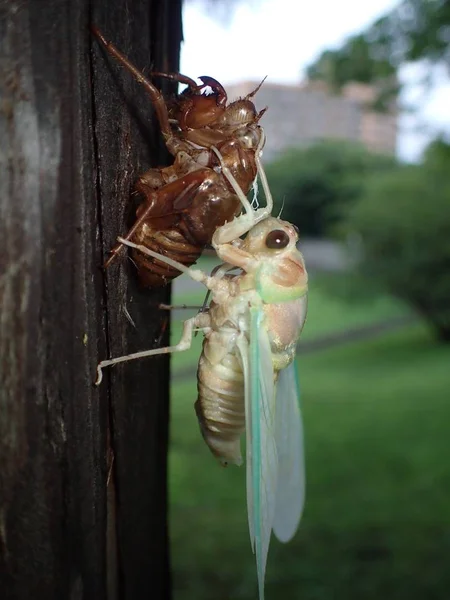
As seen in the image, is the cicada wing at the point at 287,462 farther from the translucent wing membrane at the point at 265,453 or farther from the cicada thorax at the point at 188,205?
the cicada thorax at the point at 188,205

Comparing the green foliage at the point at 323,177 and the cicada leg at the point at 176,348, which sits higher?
the green foliage at the point at 323,177

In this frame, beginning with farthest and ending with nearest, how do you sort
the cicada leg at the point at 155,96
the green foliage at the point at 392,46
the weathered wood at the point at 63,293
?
the green foliage at the point at 392,46 → the cicada leg at the point at 155,96 → the weathered wood at the point at 63,293

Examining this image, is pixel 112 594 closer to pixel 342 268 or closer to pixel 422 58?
pixel 422 58

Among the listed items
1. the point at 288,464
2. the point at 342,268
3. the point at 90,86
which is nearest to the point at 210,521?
the point at 288,464

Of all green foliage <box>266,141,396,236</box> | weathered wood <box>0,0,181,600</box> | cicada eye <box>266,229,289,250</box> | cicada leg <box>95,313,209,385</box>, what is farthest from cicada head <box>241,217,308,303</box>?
green foliage <box>266,141,396,236</box>

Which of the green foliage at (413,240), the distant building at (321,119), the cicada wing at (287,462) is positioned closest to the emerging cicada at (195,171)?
the cicada wing at (287,462)

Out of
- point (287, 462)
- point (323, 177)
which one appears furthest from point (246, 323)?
point (323, 177)

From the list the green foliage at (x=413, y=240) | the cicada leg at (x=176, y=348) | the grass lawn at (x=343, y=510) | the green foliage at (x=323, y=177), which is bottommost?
the grass lawn at (x=343, y=510)
